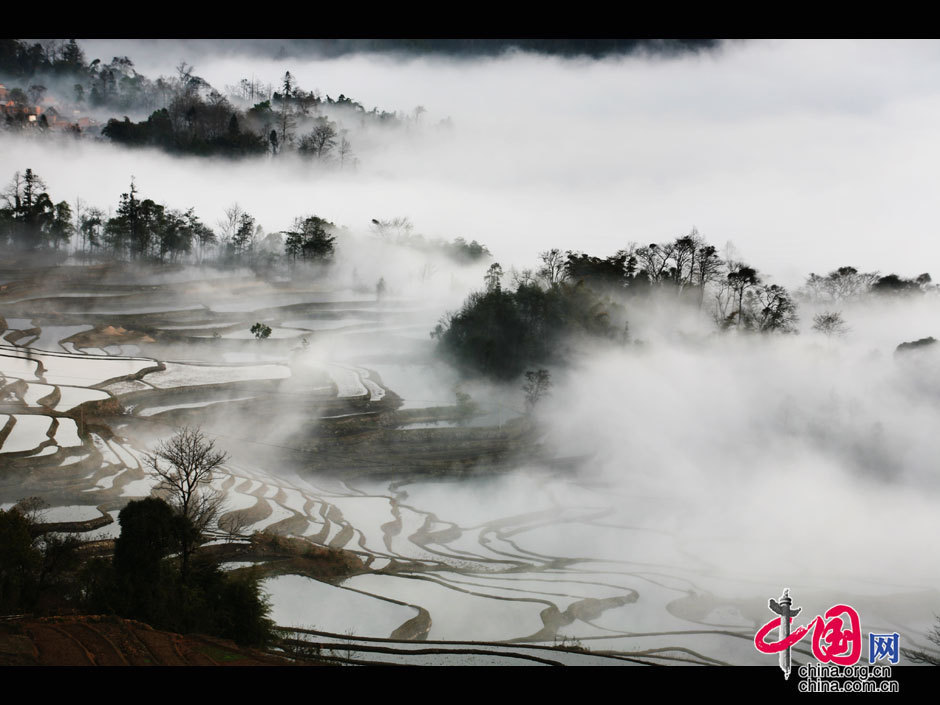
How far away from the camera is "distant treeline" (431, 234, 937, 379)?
1464 inches

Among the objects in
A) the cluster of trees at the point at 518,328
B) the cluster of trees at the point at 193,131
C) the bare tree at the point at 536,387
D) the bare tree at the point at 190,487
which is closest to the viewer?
the bare tree at the point at 190,487

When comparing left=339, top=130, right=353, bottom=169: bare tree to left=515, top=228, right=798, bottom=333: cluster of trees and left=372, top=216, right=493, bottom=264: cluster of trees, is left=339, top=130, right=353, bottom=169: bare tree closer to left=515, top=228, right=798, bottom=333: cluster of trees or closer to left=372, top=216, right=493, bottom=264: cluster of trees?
left=372, top=216, right=493, bottom=264: cluster of trees

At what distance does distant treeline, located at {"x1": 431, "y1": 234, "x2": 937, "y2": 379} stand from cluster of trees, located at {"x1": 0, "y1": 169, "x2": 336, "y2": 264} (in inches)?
645

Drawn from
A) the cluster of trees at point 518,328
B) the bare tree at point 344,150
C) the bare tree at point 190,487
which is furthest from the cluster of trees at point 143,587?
the bare tree at point 344,150

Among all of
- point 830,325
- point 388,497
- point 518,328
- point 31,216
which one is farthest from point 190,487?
point 31,216

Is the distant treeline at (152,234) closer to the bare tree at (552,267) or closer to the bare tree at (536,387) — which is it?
the bare tree at (552,267)

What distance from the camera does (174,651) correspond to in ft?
25.5

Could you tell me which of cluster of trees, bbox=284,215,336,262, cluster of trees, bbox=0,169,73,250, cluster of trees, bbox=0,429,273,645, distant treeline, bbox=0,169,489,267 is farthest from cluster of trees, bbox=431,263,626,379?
cluster of trees, bbox=0,169,73,250

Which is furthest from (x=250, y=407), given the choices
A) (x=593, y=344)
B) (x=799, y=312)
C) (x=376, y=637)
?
(x=799, y=312)

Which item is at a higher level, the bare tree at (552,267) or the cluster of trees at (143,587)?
the bare tree at (552,267)

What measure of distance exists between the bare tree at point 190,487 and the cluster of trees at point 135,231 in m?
30.3

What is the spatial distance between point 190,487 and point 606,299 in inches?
1267

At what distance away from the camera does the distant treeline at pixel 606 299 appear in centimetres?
3719

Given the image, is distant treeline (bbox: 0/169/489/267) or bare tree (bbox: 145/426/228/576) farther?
distant treeline (bbox: 0/169/489/267)
